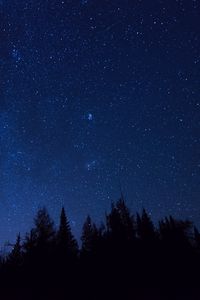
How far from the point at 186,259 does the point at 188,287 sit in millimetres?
3322

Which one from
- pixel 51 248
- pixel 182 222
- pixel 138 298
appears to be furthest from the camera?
pixel 182 222

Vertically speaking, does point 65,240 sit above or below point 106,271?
above

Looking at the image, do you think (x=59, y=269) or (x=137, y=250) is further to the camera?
(x=137, y=250)

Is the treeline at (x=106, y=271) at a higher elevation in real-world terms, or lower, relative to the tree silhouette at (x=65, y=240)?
lower

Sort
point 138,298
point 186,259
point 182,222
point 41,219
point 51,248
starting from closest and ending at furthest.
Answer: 1. point 138,298
2. point 51,248
3. point 186,259
4. point 41,219
5. point 182,222

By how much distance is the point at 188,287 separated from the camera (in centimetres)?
2762

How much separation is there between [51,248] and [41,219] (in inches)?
378

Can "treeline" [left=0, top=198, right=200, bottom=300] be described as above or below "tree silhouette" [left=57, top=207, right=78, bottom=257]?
below

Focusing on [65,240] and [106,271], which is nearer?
[106,271]

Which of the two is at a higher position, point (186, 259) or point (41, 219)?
point (41, 219)

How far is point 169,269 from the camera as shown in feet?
95.7

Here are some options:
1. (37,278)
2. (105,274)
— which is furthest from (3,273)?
(105,274)

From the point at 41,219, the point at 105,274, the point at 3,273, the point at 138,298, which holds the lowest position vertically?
the point at 138,298

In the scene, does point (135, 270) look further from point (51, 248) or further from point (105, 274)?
point (51, 248)
